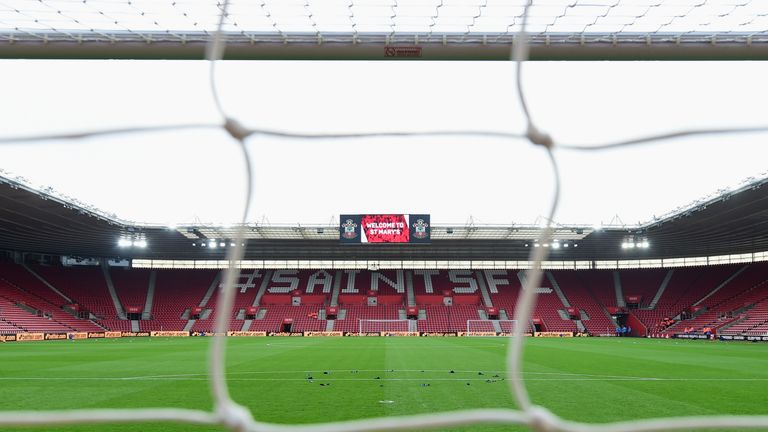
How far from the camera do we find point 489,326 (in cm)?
4141

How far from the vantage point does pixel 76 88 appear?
3.28 m

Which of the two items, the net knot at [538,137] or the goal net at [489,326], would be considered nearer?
the net knot at [538,137]

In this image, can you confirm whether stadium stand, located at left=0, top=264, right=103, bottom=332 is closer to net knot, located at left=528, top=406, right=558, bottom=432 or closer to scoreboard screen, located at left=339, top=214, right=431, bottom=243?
scoreboard screen, located at left=339, top=214, right=431, bottom=243

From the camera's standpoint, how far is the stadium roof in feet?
81.7

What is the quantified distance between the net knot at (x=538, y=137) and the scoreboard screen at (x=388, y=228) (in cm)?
3005

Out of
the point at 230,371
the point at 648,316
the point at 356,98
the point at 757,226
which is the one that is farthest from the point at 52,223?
the point at 648,316

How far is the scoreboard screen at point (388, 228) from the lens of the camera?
32500 mm

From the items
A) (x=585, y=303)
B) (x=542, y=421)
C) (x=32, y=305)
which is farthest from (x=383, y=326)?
(x=542, y=421)

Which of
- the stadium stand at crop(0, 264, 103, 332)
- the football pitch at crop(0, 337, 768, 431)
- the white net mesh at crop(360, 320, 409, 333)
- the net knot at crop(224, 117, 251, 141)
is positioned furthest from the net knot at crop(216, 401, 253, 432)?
the white net mesh at crop(360, 320, 409, 333)

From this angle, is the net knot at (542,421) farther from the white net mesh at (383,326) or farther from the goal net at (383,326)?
the white net mesh at (383,326)

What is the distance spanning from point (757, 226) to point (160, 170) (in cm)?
3201

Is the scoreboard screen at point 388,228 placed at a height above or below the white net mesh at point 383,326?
above

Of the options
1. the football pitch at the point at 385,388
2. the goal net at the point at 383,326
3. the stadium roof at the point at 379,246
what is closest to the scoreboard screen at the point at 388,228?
the stadium roof at the point at 379,246

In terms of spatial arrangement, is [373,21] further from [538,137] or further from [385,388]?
[385,388]
